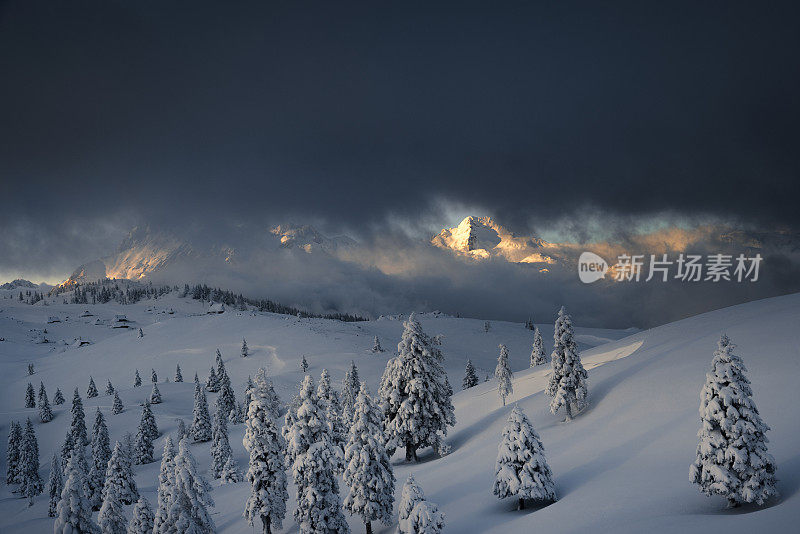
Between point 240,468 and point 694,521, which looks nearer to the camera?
point 694,521

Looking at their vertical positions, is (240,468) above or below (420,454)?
below

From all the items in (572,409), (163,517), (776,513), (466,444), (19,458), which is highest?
(776,513)

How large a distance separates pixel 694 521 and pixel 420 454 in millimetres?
35817

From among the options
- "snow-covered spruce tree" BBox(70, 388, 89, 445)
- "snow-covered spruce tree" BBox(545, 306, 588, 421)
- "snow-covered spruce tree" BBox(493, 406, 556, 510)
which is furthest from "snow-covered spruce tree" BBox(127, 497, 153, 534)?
"snow-covered spruce tree" BBox(70, 388, 89, 445)

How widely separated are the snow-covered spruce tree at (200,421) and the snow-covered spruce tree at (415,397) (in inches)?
2660

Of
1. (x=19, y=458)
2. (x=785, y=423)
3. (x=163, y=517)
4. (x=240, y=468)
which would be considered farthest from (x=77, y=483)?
(x=19, y=458)

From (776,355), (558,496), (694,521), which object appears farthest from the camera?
(776,355)

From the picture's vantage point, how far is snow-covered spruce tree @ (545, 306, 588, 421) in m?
41.5

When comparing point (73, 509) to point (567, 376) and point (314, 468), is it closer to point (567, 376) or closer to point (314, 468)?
point (314, 468)

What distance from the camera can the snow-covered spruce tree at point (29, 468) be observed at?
80625 mm

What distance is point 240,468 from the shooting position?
79.9m

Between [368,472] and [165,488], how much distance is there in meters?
19.0

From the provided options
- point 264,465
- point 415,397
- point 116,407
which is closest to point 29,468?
point 116,407

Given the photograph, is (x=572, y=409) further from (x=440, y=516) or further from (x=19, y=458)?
(x=19, y=458)
